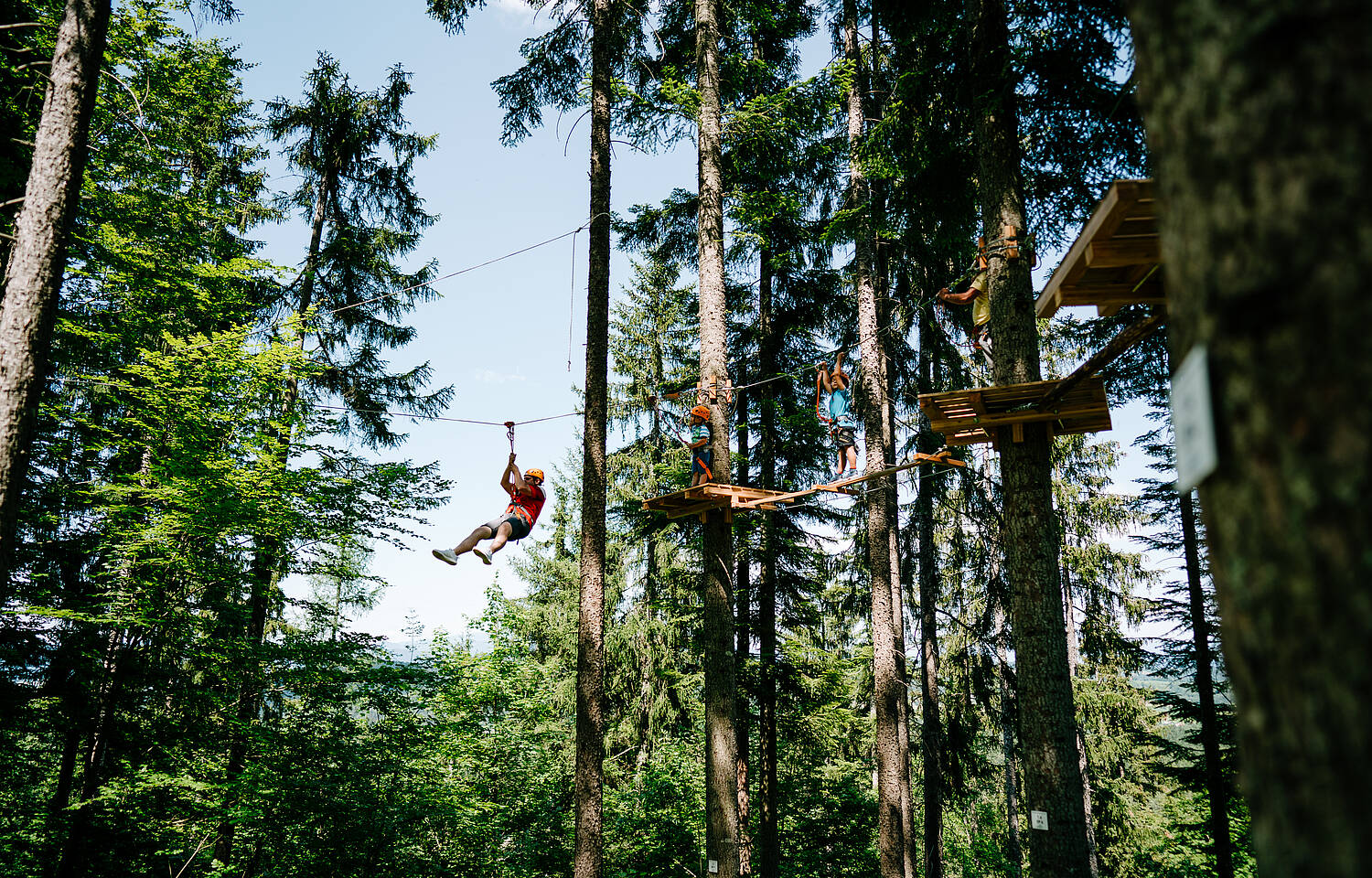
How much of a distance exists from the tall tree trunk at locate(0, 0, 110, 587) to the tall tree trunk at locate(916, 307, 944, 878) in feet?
39.6

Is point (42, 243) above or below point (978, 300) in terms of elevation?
below

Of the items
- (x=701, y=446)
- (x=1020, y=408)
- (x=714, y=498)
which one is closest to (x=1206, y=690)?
(x=1020, y=408)

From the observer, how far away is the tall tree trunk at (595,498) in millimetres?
8156

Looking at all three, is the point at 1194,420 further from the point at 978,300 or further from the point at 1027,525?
the point at 978,300

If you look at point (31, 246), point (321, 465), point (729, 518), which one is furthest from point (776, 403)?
point (31, 246)

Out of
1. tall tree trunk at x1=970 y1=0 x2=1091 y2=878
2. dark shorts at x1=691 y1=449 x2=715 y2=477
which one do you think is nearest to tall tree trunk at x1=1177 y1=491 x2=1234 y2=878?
tall tree trunk at x1=970 y1=0 x2=1091 y2=878

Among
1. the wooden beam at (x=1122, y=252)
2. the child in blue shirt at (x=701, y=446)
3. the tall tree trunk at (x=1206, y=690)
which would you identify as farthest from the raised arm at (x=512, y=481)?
the tall tree trunk at (x=1206, y=690)

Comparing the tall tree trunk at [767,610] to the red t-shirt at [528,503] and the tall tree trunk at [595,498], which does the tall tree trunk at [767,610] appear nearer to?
the tall tree trunk at [595,498]

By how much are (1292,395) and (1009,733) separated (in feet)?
67.0

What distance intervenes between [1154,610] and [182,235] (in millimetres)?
18184

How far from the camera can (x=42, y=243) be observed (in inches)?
A: 208

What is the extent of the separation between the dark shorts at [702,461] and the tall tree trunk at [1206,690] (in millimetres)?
8421

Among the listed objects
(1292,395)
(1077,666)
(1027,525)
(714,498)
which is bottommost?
(1077,666)

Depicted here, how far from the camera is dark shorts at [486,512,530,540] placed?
8.21m
